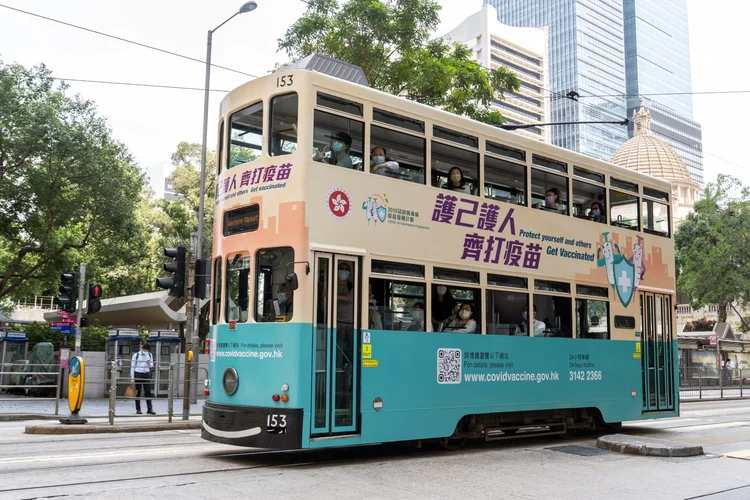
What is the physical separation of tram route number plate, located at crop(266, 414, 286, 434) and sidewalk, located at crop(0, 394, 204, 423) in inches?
317

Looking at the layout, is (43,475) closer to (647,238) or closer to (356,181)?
(356,181)

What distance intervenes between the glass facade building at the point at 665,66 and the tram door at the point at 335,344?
161 meters

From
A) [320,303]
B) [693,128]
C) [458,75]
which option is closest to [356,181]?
[320,303]

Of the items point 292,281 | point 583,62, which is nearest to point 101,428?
point 292,281

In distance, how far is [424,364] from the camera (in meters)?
10.1

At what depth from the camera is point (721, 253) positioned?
41.8 m

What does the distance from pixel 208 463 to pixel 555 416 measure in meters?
5.76

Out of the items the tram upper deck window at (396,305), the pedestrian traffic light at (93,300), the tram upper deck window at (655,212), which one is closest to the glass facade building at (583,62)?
the tram upper deck window at (655,212)

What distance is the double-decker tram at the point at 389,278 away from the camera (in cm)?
912

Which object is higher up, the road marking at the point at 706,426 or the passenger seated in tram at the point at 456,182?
the passenger seated in tram at the point at 456,182

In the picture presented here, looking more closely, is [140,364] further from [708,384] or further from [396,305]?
[708,384]

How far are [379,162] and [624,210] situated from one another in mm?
5890

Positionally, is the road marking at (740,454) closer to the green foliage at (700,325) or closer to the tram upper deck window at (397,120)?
the tram upper deck window at (397,120)

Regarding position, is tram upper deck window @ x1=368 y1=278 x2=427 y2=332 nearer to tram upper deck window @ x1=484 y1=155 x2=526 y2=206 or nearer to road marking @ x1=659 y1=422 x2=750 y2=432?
tram upper deck window @ x1=484 y1=155 x2=526 y2=206
